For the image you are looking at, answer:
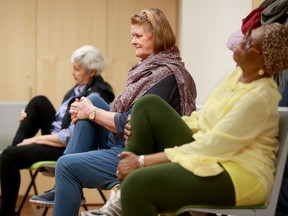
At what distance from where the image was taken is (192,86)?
2705 mm

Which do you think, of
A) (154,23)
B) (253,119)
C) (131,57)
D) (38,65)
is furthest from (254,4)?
(38,65)

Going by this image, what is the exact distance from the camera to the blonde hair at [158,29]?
277cm

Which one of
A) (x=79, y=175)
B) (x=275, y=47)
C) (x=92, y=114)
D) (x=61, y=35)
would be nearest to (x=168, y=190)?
(x=275, y=47)

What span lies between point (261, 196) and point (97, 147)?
113 centimetres

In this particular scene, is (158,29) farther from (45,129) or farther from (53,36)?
(53,36)

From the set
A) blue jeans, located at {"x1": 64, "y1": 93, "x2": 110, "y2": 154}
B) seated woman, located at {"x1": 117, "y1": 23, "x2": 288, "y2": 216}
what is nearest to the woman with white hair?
blue jeans, located at {"x1": 64, "y1": 93, "x2": 110, "y2": 154}

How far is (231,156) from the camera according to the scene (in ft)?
6.23

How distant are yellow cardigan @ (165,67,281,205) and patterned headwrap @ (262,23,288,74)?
0.21 feet

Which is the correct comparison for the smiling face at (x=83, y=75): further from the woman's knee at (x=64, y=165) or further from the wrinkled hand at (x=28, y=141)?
the woman's knee at (x=64, y=165)

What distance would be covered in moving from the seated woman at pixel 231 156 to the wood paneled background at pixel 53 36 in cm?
311

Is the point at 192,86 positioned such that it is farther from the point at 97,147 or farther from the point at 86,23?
the point at 86,23

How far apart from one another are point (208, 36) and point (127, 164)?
225cm

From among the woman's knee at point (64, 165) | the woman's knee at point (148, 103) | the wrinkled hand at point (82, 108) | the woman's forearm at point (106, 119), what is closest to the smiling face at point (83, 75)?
the wrinkled hand at point (82, 108)

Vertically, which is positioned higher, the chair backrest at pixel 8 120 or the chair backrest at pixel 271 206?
the chair backrest at pixel 271 206
